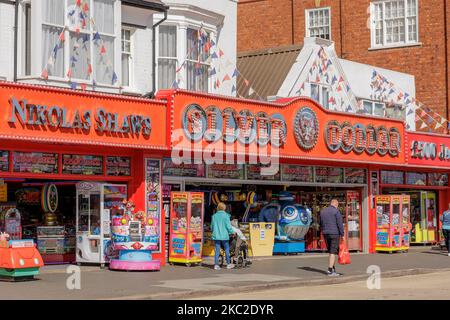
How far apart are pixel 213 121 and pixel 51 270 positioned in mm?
5603

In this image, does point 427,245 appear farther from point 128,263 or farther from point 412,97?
point 128,263

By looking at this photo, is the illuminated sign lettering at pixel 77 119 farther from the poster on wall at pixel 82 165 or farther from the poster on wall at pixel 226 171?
the poster on wall at pixel 226 171

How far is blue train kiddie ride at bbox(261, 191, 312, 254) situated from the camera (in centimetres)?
2797

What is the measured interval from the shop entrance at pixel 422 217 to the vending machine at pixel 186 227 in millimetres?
12553

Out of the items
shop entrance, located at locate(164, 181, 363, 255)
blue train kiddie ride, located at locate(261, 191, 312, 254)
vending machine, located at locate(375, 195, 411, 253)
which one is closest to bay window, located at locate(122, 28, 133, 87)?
shop entrance, located at locate(164, 181, 363, 255)

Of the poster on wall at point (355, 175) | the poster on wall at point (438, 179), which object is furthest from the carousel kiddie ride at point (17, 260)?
the poster on wall at point (438, 179)

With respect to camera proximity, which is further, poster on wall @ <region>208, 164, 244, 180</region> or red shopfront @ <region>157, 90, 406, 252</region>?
poster on wall @ <region>208, 164, 244, 180</region>

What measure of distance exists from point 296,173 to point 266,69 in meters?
4.76

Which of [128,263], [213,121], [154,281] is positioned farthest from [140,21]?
[154,281]

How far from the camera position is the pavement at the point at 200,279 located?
53.8 ft

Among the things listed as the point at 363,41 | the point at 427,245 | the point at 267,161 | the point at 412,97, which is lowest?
the point at 427,245

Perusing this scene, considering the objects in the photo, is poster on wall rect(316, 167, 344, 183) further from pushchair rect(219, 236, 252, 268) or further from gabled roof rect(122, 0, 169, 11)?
gabled roof rect(122, 0, 169, 11)

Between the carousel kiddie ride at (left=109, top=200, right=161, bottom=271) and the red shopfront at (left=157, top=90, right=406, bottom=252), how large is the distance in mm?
2086

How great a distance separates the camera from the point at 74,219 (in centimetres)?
2356
